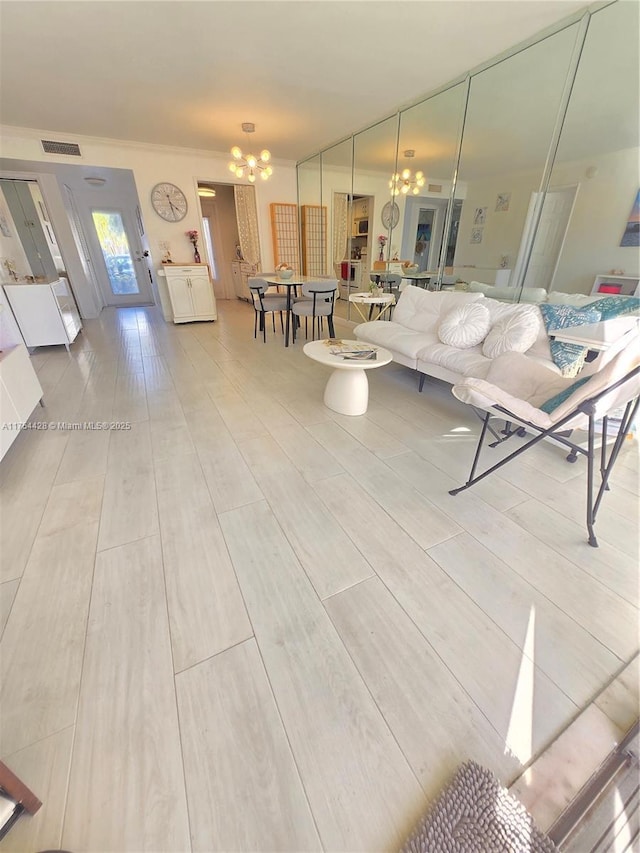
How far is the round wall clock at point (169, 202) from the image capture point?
5203 mm

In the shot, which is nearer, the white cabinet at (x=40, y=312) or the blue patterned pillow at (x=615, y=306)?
the blue patterned pillow at (x=615, y=306)

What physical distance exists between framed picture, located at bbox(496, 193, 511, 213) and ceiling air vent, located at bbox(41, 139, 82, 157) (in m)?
5.48

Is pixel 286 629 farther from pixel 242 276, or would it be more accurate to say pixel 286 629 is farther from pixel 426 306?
pixel 242 276

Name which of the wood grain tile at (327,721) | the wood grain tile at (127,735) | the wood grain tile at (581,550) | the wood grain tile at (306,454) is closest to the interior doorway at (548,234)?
the wood grain tile at (581,550)

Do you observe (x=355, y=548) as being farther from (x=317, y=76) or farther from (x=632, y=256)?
(x=317, y=76)

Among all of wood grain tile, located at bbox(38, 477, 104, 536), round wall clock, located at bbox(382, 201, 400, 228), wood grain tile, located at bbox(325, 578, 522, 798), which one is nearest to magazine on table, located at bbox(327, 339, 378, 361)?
wood grain tile, located at bbox(325, 578, 522, 798)

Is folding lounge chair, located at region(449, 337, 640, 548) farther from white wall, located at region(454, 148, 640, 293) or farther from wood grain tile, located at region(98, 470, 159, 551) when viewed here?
white wall, located at region(454, 148, 640, 293)

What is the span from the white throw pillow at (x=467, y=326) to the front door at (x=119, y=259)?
296 inches

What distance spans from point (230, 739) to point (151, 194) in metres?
6.59

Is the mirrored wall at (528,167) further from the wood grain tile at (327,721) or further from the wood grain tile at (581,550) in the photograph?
the wood grain tile at (327,721)

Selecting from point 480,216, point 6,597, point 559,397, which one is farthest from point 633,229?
point 6,597

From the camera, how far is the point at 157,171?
5.11 m

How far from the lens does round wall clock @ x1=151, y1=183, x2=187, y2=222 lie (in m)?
5.20

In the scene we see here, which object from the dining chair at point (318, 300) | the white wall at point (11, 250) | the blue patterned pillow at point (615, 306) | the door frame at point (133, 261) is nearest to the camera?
the blue patterned pillow at point (615, 306)
